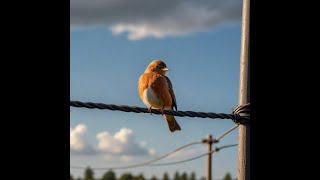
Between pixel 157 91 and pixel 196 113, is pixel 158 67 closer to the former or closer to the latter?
pixel 157 91

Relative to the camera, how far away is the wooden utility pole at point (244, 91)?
3.45 m

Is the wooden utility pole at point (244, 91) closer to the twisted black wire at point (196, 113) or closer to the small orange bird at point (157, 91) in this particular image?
the twisted black wire at point (196, 113)

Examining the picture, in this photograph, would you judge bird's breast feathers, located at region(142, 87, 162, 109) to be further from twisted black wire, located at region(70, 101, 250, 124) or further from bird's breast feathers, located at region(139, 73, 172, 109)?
twisted black wire, located at region(70, 101, 250, 124)


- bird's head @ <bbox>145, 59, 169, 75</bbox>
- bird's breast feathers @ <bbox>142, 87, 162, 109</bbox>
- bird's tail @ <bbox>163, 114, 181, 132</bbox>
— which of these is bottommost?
bird's tail @ <bbox>163, 114, 181, 132</bbox>

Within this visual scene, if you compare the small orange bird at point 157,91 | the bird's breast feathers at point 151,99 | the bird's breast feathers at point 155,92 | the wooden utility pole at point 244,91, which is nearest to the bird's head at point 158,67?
the small orange bird at point 157,91

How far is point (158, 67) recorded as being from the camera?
277 inches

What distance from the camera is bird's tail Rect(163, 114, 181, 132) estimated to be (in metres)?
6.93

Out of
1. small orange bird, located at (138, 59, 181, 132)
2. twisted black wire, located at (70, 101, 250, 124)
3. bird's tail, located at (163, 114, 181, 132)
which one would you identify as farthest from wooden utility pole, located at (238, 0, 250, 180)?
bird's tail, located at (163, 114, 181, 132)

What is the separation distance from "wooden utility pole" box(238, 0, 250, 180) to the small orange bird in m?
2.89

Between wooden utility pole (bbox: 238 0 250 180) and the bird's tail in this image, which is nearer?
wooden utility pole (bbox: 238 0 250 180)

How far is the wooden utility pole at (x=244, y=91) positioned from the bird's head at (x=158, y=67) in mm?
3416
